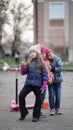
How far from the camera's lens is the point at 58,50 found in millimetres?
52031

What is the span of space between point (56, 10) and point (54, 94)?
39654mm

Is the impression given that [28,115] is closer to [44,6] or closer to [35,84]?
[35,84]

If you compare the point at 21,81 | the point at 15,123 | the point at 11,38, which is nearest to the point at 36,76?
the point at 15,123

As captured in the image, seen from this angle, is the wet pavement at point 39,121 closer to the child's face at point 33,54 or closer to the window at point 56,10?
the child's face at point 33,54

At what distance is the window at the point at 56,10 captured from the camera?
51525 millimetres

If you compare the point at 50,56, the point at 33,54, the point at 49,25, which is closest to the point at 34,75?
the point at 33,54

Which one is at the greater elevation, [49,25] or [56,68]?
[56,68]

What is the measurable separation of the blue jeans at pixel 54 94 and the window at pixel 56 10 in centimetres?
3931

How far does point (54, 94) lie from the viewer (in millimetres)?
12492

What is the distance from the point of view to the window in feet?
169

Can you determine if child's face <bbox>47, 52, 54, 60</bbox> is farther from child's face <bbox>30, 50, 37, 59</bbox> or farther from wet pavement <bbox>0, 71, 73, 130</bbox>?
wet pavement <bbox>0, 71, 73, 130</bbox>

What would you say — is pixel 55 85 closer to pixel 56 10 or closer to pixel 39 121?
pixel 39 121

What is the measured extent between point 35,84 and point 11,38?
56.3 meters

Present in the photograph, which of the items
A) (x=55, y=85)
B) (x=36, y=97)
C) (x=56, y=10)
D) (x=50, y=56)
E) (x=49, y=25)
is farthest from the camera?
(x=49, y=25)
